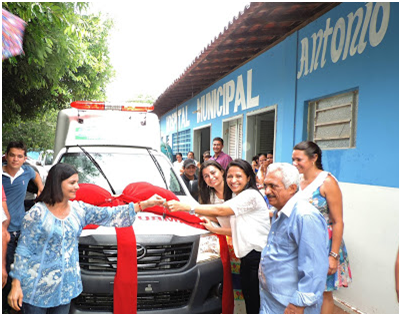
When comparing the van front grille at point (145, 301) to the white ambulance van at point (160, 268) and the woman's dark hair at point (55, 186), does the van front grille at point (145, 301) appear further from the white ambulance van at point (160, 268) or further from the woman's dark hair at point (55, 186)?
the woman's dark hair at point (55, 186)

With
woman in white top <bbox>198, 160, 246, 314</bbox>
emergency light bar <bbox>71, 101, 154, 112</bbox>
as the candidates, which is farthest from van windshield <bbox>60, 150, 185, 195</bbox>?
emergency light bar <bbox>71, 101, 154, 112</bbox>

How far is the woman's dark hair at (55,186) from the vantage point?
2225mm

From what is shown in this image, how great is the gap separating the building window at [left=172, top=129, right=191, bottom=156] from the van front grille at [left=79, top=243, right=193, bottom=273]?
446 inches

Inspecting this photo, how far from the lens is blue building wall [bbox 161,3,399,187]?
3557 mm

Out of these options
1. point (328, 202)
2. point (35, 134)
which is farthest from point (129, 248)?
point (35, 134)

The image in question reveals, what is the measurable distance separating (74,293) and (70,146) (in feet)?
9.37

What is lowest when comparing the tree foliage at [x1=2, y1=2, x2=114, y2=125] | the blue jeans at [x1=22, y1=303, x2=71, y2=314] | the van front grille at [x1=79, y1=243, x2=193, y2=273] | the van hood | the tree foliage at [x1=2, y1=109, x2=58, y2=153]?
the blue jeans at [x1=22, y1=303, x2=71, y2=314]

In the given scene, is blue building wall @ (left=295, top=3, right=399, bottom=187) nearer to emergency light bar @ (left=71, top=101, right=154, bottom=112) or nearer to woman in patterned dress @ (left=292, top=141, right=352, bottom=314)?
woman in patterned dress @ (left=292, top=141, right=352, bottom=314)

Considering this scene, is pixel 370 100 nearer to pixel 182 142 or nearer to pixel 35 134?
pixel 182 142

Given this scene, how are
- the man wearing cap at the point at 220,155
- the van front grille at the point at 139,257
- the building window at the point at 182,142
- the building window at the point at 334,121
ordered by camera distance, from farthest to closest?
1. the building window at the point at 182,142
2. the man wearing cap at the point at 220,155
3. the building window at the point at 334,121
4. the van front grille at the point at 139,257

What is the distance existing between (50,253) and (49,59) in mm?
4648

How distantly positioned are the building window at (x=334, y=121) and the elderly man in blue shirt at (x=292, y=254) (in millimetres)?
2729

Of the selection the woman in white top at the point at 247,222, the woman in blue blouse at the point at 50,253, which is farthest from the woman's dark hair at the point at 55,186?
the woman in white top at the point at 247,222

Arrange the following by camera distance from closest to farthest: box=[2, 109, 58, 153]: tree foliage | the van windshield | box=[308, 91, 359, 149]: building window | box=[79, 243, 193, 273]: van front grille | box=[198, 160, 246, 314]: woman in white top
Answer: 1. box=[79, 243, 193, 273]: van front grille
2. box=[198, 160, 246, 314]: woman in white top
3. the van windshield
4. box=[308, 91, 359, 149]: building window
5. box=[2, 109, 58, 153]: tree foliage
